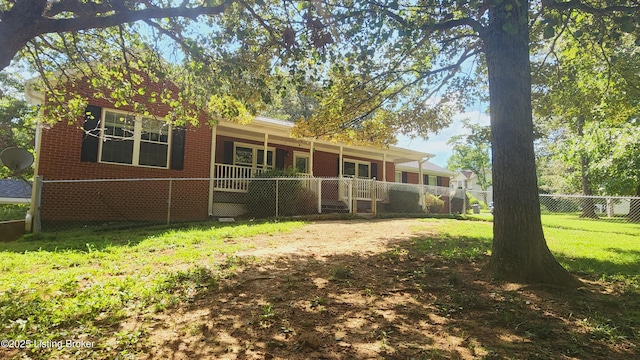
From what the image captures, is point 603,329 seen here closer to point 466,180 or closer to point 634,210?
point 634,210

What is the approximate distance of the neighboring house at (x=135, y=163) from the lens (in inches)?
367

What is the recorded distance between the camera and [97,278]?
420 cm

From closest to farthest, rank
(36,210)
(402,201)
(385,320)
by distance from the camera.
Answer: (385,320) < (36,210) < (402,201)

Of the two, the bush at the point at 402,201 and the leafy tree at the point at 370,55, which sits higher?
the leafy tree at the point at 370,55

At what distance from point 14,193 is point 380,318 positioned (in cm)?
1486

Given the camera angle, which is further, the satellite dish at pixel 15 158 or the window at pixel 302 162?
the window at pixel 302 162

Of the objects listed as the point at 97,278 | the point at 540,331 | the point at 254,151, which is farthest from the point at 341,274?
the point at 254,151

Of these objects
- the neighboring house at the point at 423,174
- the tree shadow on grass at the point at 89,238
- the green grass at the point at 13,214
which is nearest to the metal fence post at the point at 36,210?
the tree shadow on grass at the point at 89,238

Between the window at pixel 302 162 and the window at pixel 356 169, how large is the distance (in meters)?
2.42

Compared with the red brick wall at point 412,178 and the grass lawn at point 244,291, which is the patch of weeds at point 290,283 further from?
the red brick wall at point 412,178

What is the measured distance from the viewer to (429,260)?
17.3ft

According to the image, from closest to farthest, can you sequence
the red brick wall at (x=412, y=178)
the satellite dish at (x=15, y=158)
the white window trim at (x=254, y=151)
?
the satellite dish at (x=15, y=158)
the white window trim at (x=254, y=151)
the red brick wall at (x=412, y=178)

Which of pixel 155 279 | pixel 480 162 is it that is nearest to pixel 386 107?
pixel 155 279

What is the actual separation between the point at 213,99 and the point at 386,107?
4.70 m
